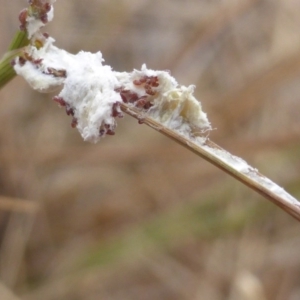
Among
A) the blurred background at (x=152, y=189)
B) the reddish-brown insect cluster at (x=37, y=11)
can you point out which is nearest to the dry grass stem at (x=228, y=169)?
the reddish-brown insect cluster at (x=37, y=11)

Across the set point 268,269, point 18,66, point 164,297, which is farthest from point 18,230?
point 18,66

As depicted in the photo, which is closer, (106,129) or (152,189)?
(106,129)

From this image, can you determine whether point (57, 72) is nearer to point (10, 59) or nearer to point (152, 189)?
point (10, 59)

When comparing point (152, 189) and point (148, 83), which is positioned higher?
point (152, 189)

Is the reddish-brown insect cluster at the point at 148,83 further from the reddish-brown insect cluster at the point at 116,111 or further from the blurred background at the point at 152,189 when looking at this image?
the blurred background at the point at 152,189

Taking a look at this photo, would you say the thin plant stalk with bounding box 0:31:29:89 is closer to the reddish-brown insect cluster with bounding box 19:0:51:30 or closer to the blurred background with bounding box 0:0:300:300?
the reddish-brown insect cluster with bounding box 19:0:51:30

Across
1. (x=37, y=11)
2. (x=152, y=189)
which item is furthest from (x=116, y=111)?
(x=152, y=189)

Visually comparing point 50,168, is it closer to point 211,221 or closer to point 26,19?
point 211,221
